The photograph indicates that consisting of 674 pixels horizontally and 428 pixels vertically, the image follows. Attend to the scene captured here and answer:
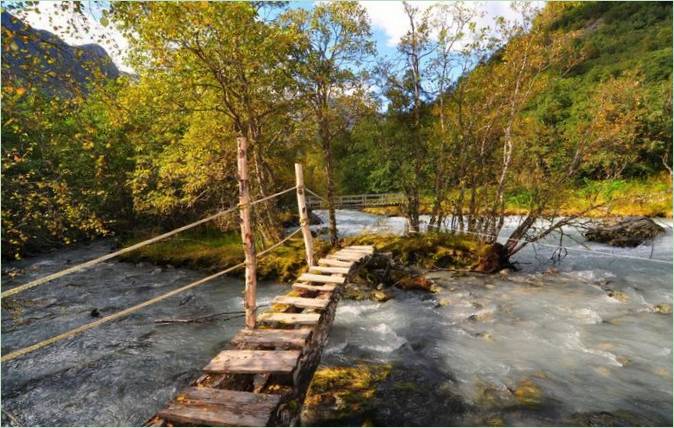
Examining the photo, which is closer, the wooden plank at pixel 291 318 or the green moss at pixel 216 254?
the wooden plank at pixel 291 318

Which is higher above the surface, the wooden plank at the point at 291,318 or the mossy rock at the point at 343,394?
the wooden plank at the point at 291,318

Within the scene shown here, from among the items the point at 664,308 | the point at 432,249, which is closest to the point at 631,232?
the point at 664,308

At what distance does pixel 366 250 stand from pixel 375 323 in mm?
2263

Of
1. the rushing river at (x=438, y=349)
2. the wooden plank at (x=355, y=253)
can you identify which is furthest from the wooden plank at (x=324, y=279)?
the wooden plank at (x=355, y=253)

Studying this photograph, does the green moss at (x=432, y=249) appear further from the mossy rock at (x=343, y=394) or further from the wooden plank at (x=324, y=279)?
the mossy rock at (x=343, y=394)

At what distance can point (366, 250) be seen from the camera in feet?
34.0

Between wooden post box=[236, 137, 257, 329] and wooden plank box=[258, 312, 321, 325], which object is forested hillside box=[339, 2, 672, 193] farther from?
wooden plank box=[258, 312, 321, 325]

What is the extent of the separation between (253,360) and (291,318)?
1.27 m

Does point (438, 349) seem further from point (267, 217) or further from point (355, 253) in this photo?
point (267, 217)

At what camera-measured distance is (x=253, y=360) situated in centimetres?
396

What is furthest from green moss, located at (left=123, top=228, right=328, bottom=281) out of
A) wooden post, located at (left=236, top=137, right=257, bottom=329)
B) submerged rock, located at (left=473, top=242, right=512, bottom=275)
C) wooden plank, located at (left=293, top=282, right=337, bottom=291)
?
wooden post, located at (left=236, top=137, right=257, bottom=329)

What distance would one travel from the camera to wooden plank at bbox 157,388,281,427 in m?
3.05

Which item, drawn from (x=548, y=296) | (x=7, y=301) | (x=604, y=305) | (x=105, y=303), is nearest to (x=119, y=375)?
(x=105, y=303)

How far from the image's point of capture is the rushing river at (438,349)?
5.64m
